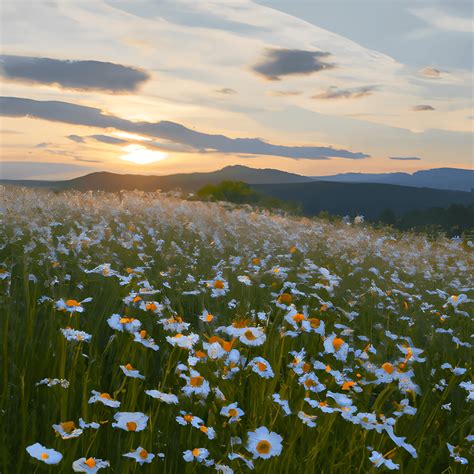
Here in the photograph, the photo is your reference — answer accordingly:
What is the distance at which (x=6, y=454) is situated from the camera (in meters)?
2.20

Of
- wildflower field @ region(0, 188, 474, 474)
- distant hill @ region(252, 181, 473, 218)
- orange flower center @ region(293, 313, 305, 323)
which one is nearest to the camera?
wildflower field @ region(0, 188, 474, 474)

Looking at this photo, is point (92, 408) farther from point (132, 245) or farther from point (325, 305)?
point (132, 245)

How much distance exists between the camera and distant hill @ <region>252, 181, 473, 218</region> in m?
85.4

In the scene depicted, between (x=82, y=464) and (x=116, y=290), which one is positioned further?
(x=116, y=290)

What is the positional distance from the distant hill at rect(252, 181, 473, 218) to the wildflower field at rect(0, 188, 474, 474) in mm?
78448

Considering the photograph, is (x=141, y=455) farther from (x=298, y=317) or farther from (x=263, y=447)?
(x=298, y=317)

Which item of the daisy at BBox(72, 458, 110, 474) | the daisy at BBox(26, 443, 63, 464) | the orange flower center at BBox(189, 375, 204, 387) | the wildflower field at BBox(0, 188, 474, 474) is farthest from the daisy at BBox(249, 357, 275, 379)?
the daisy at BBox(26, 443, 63, 464)

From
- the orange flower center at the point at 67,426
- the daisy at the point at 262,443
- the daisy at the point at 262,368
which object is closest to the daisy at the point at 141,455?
the orange flower center at the point at 67,426

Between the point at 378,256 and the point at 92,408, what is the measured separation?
24.4 ft

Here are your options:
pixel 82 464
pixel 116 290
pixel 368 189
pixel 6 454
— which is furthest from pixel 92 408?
pixel 368 189

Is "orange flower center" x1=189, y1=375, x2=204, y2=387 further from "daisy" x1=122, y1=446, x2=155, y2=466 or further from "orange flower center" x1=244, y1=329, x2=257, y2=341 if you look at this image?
"daisy" x1=122, y1=446, x2=155, y2=466

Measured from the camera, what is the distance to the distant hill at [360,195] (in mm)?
85363

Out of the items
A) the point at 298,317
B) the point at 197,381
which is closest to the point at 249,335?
the point at 197,381

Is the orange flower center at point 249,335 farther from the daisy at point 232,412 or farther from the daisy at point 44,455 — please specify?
the daisy at point 44,455
